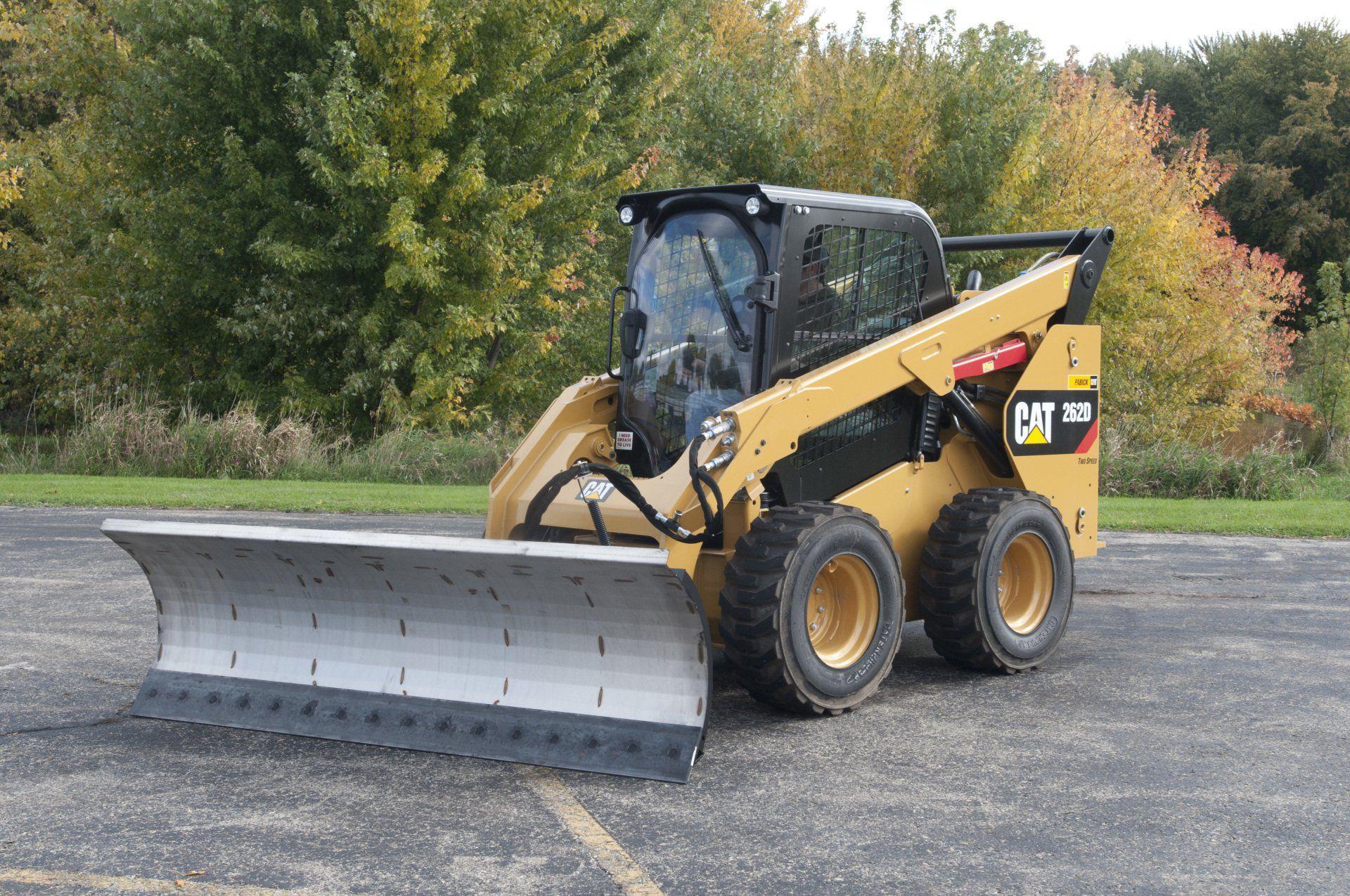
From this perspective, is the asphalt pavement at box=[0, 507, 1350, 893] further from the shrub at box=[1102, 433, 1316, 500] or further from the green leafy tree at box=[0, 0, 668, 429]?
the green leafy tree at box=[0, 0, 668, 429]

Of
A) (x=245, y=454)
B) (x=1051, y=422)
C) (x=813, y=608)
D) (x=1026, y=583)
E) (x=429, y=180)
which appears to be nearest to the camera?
(x=813, y=608)

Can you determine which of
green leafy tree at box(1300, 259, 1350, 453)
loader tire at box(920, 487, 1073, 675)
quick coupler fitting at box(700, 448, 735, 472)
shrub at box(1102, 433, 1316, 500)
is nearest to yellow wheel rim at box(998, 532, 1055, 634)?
loader tire at box(920, 487, 1073, 675)

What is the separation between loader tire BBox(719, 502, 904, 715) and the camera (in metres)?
5.50

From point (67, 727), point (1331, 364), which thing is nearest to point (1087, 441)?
point (67, 727)

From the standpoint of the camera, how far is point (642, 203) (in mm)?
6941

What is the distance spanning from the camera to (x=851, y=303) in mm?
6684

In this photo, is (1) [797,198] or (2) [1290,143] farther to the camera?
(2) [1290,143]

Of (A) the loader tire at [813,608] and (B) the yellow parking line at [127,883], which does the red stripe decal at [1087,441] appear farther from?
(B) the yellow parking line at [127,883]

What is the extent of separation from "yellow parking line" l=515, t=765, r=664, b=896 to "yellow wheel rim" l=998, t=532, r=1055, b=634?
303cm

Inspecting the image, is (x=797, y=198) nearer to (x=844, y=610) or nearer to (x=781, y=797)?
(x=844, y=610)

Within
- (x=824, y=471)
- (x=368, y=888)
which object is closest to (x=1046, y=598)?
(x=824, y=471)

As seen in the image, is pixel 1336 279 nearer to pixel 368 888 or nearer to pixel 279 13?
pixel 279 13

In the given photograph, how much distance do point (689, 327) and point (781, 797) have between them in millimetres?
2672

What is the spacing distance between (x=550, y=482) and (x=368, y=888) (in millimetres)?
2907
